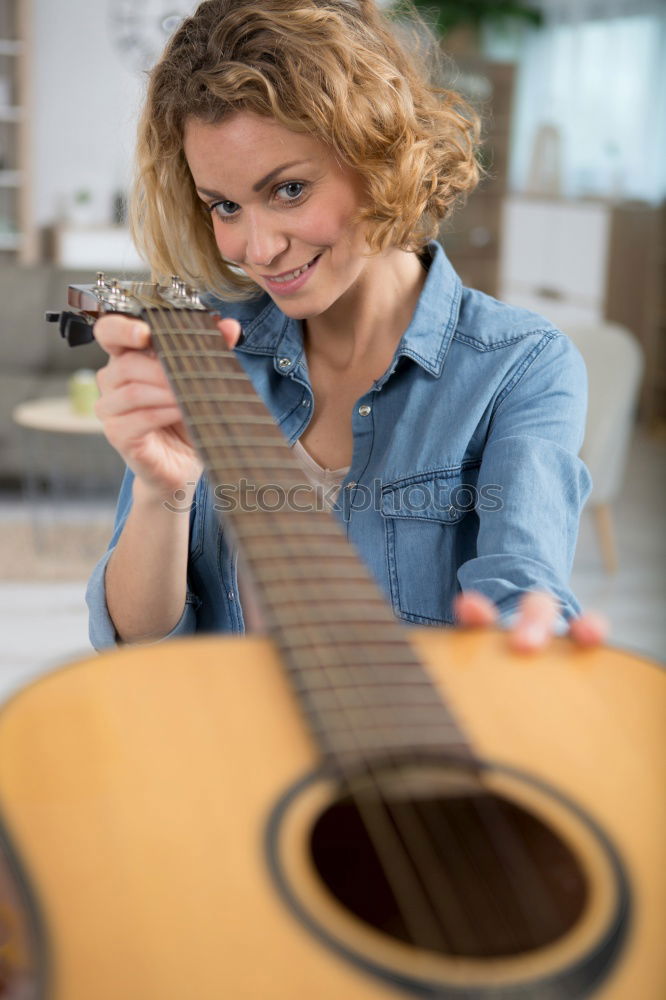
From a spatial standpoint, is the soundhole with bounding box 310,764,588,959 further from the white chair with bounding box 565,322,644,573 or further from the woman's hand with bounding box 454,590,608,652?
the white chair with bounding box 565,322,644,573

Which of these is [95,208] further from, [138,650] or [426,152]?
[138,650]

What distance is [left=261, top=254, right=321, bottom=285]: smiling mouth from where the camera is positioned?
105cm

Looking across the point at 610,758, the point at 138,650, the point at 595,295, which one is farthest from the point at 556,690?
the point at 595,295

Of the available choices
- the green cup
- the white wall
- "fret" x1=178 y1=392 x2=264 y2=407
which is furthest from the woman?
the white wall

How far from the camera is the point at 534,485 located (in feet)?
3.08

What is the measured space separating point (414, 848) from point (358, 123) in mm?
748

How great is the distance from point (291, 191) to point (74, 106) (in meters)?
6.74

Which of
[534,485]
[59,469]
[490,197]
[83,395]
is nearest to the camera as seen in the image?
[534,485]

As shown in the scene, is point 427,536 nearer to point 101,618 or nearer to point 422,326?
point 422,326

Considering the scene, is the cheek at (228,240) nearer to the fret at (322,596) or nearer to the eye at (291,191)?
the eye at (291,191)

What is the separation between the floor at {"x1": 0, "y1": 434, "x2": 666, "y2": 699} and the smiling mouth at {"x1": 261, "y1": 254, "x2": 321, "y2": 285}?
1.63m

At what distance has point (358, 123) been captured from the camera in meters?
1.00

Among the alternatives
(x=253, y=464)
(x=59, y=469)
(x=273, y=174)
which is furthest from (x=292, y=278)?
(x=59, y=469)

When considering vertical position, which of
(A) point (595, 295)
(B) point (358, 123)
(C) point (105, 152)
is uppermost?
(B) point (358, 123)
